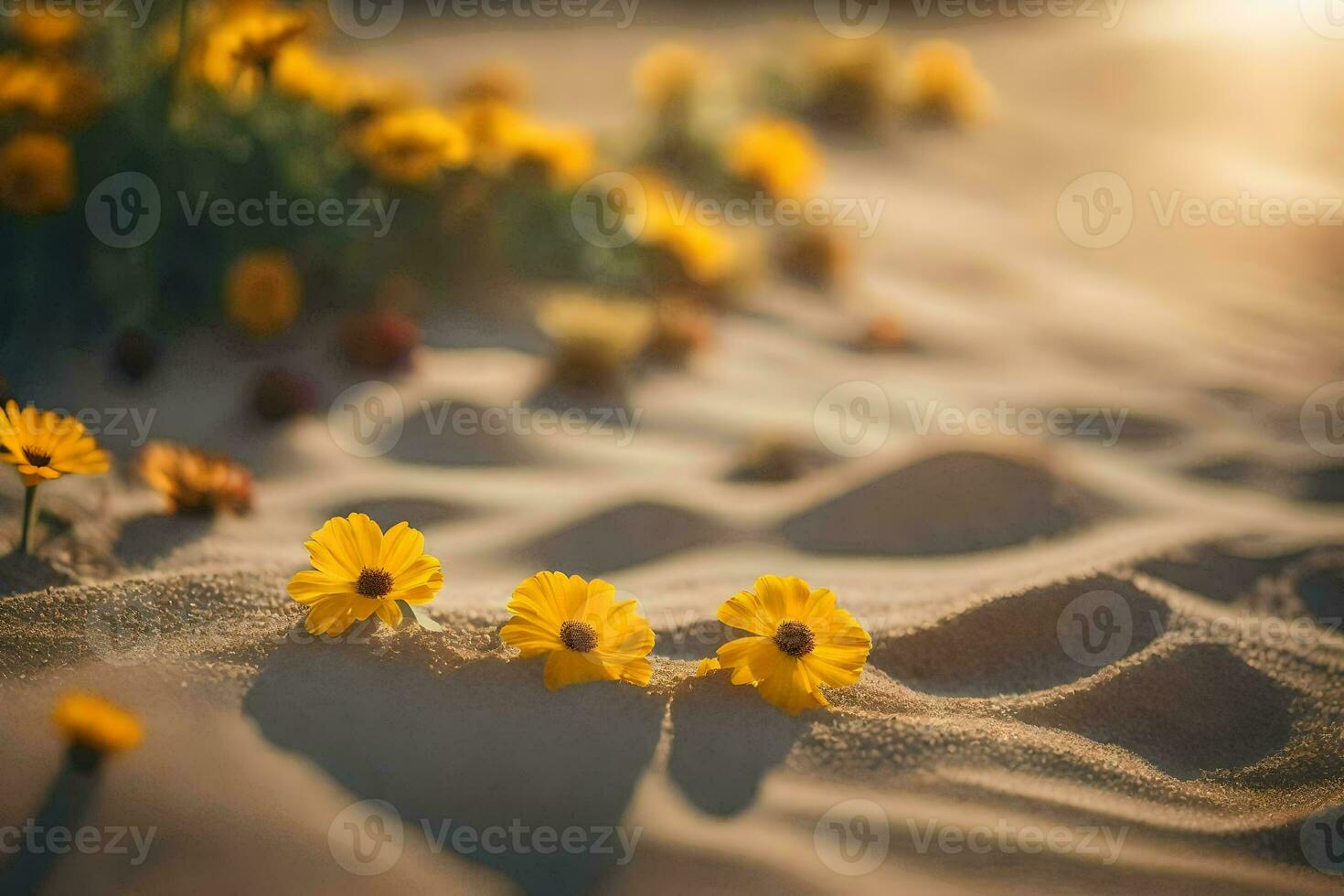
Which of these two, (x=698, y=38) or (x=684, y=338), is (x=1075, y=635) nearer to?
(x=684, y=338)

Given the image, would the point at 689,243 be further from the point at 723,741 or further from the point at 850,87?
the point at 723,741

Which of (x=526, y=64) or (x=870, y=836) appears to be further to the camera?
(x=526, y=64)

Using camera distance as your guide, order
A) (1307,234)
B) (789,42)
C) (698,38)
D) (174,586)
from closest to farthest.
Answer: (174,586) → (1307,234) → (789,42) → (698,38)

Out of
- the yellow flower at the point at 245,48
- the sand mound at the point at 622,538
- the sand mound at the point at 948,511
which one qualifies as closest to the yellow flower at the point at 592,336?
the sand mound at the point at 622,538

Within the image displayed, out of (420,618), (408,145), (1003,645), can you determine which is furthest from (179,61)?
(1003,645)

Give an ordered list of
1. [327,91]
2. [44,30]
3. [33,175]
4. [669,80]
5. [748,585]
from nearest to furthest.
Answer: [748,585]
[33,175]
[44,30]
[327,91]
[669,80]

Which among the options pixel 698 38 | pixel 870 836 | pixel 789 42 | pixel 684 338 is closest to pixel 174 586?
pixel 870 836

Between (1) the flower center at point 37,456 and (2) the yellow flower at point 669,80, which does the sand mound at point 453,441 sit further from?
(2) the yellow flower at point 669,80
